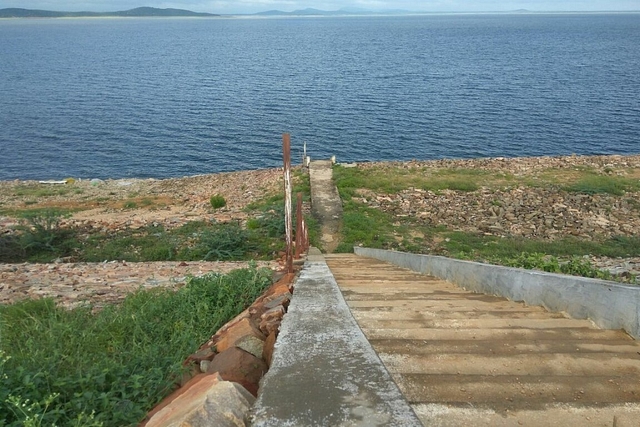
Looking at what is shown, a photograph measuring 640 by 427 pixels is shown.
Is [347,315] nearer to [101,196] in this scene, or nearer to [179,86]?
[101,196]

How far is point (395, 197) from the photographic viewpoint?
18.2 m

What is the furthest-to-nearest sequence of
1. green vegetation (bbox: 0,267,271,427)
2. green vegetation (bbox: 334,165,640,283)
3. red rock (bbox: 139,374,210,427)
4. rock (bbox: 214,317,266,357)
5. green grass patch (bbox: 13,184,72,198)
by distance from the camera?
green grass patch (bbox: 13,184,72,198) → green vegetation (bbox: 334,165,640,283) → rock (bbox: 214,317,266,357) → green vegetation (bbox: 0,267,271,427) → red rock (bbox: 139,374,210,427)

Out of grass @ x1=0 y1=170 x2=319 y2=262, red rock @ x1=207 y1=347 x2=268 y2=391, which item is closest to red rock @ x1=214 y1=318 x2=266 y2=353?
red rock @ x1=207 y1=347 x2=268 y2=391

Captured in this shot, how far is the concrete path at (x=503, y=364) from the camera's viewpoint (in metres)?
2.48

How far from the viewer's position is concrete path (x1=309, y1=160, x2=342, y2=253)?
14.6m

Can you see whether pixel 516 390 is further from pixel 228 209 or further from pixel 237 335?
pixel 228 209

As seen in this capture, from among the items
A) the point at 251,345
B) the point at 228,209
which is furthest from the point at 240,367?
the point at 228,209

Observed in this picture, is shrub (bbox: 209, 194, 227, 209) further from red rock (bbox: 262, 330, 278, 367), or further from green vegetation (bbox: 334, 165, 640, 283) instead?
red rock (bbox: 262, 330, 278, 367)

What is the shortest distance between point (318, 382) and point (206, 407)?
55 centimetres

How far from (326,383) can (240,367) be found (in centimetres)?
95

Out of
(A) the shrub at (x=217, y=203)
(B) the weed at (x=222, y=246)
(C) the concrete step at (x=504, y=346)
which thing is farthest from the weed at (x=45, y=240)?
(C) the concrete step at (x=504, y=346)

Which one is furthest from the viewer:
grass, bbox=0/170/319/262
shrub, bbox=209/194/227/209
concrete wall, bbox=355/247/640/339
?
shrub, bbox=209/194/227/209

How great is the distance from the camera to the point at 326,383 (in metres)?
2.53

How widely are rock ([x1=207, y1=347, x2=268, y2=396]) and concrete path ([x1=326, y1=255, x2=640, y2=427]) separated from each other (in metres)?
Answer: 0.77
